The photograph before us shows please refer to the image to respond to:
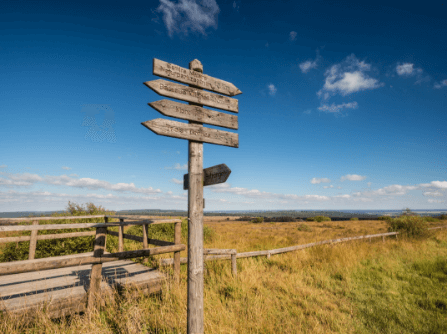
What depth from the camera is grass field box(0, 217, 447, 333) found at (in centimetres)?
379

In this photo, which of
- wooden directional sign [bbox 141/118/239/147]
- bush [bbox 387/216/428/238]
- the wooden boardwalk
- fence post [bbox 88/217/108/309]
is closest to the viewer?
wooden directional sign [bbox 141/118/239/147]

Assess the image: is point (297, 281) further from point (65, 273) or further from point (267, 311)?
point (65, 273)

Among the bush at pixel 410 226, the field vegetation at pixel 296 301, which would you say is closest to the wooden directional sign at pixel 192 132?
the field vegetation at pixel 296 301

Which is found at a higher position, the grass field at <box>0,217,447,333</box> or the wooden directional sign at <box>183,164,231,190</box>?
the wooden directional sign at <box>183,164,231,190</box>

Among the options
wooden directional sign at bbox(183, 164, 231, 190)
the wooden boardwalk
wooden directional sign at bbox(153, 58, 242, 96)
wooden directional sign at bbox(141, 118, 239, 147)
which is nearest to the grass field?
the wooden boardwalk

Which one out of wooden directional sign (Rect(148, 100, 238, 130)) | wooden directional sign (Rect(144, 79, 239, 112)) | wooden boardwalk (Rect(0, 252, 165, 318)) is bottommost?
wooden boardwalk (Rect(0, 252, 165, 318))

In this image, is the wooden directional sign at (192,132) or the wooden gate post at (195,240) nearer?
the wooden directional sign at (192,132)

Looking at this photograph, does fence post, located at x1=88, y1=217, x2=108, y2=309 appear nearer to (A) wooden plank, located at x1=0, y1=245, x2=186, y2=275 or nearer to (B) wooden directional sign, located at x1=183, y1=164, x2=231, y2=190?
(A) wooden plank, located at x1=0, y1=245, x2=186, y2=275

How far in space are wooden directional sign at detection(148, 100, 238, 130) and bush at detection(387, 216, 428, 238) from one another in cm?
1801

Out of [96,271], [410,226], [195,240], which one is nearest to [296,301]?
[195,240]

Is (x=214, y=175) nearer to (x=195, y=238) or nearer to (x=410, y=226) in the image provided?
(x=195, y=238)

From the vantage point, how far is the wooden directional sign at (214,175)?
304 centimetres

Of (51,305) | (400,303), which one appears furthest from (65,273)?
(400,303)

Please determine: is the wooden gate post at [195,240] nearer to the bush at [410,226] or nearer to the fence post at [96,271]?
the fence post at [96,271]
